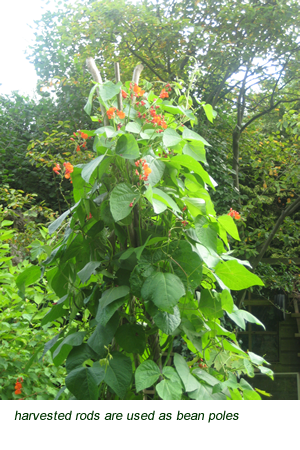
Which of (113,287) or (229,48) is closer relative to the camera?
(113,287)

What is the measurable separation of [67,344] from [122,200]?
0.32m

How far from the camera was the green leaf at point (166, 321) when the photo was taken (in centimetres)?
69

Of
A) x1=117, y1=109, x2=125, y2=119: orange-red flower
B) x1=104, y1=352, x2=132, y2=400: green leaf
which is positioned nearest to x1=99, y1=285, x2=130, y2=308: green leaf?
x1=104, y1=352, x2=132, y2=400: green leaf

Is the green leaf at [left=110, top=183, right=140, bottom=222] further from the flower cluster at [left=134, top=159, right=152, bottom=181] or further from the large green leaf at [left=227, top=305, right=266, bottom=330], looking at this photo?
the large green leaf at [left=227, top=305, right=266, bottom=330]

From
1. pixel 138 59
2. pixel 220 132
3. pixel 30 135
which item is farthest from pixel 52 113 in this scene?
pixel 220 132

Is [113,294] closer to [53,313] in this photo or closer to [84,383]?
[84,383]

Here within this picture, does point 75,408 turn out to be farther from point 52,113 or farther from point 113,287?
point 52,113

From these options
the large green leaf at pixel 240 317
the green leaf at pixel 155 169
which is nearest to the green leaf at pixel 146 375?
the large green leaf at pixel 240 317

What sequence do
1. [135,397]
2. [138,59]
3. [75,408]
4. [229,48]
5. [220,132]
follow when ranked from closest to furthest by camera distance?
[75,408] < [135,397] < [229,48] < [138,59] < [220,132]

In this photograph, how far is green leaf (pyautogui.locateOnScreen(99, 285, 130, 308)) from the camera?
0.70m

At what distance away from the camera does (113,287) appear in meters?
0.76

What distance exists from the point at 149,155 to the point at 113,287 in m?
0.27
